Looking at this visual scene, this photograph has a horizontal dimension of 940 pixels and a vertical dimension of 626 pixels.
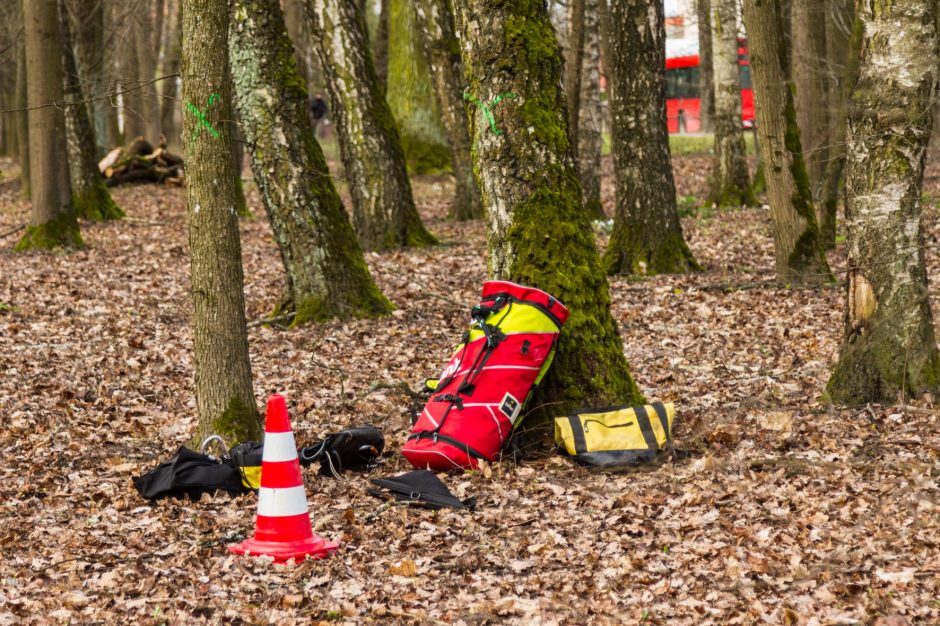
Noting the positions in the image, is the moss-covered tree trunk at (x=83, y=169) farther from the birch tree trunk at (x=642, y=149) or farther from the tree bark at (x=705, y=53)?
the tree bark at (x=705, y=53)

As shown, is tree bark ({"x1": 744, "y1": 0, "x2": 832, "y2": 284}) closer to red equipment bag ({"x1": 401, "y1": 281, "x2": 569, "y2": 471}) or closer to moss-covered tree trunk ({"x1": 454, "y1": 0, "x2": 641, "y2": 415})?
moss-covered tree trunk ({"x1": 454, "y1": 0, "x2": 641, "y2": 415})

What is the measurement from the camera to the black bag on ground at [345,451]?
19.4 feet

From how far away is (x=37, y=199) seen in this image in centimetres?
1418

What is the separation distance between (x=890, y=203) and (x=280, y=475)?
3883mm

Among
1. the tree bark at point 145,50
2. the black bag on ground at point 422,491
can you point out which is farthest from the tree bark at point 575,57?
the tree bark at point 145,50

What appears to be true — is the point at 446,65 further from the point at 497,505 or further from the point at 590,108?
the point at 497,505

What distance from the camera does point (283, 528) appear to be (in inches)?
184

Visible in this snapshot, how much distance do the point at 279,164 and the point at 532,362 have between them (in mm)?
4555

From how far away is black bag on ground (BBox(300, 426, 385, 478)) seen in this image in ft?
19.4

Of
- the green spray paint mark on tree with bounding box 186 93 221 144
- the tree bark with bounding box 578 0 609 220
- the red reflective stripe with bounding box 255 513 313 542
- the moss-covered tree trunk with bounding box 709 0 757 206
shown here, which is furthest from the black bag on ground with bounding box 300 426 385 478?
the moss-covered tree trunk with bounding box 709 0 757 206

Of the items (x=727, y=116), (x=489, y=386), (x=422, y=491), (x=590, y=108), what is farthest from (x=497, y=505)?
(x=590, y=108)

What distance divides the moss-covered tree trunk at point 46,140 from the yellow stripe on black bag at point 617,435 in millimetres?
10583

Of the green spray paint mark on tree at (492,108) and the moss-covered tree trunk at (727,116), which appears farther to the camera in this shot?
the moss-covered tree trunk at (727,116)

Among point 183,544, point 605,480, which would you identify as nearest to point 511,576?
point 605,480
